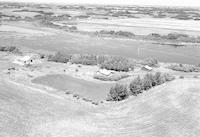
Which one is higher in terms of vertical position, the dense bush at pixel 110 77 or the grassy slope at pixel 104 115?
the grassy slope at pixel 104 115

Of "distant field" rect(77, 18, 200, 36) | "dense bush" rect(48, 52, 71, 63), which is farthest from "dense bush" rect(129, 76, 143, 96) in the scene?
"distant field" rect(77, 18, 200, 36)

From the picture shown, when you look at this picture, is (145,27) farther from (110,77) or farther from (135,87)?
(135,87)

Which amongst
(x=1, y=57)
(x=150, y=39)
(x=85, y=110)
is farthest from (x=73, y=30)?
(x=85, y=110)

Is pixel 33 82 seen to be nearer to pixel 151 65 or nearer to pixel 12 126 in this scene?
pixel 12 126

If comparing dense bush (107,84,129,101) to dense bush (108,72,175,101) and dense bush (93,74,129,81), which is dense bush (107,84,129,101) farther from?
dense bush (93,74,129,81)

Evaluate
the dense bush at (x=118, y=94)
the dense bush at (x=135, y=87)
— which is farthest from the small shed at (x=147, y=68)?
the dense bush at (x=118, y=94)

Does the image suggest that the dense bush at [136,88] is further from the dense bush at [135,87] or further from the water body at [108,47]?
the water body at [108,47]
